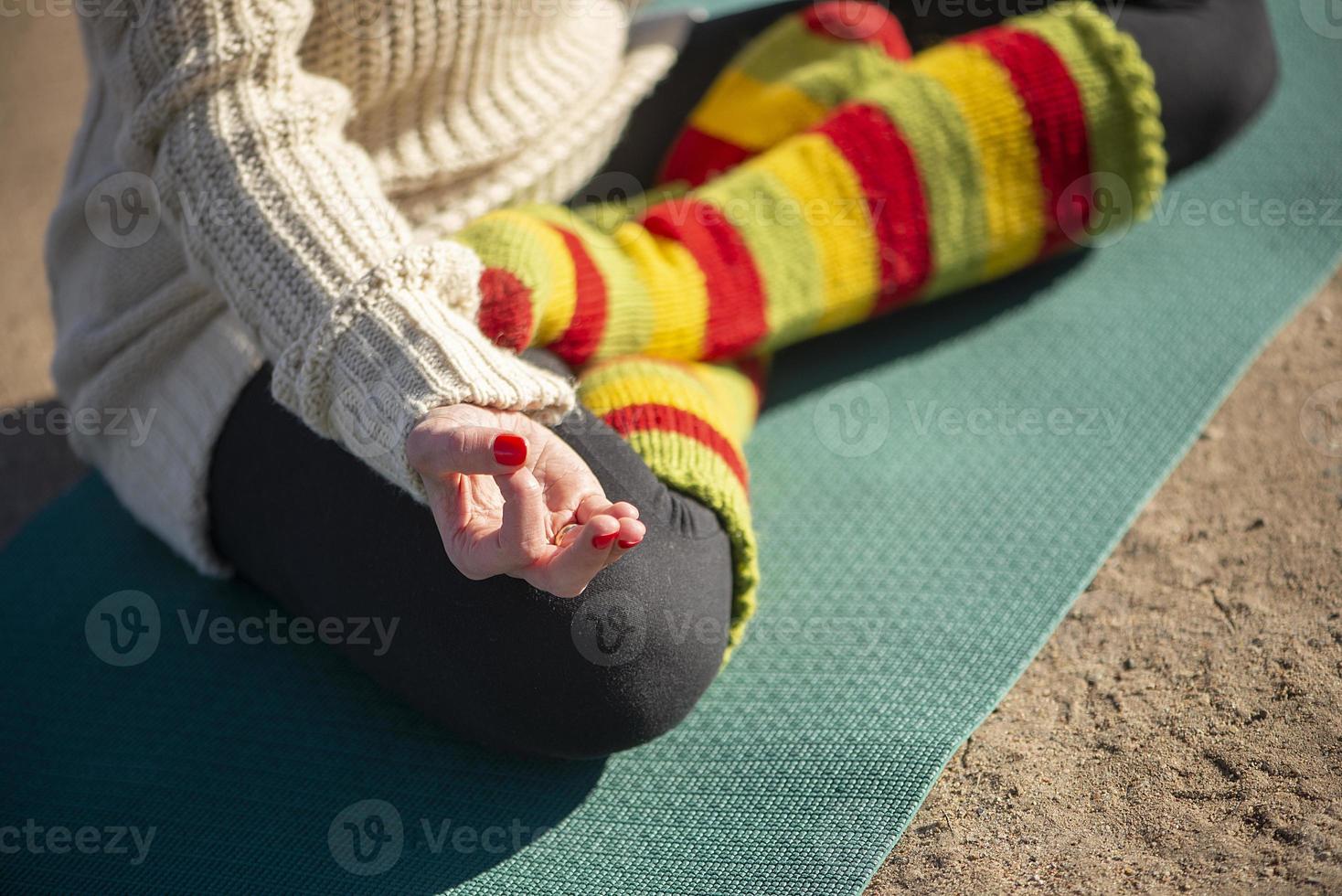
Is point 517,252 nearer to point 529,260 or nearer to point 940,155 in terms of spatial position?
point 529,260

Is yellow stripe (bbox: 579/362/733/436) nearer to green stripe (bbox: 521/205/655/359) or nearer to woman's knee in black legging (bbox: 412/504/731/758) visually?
green stripe (bbox: 521/205/655/359)

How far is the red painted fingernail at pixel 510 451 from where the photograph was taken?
65cm

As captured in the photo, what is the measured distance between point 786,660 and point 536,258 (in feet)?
1.27

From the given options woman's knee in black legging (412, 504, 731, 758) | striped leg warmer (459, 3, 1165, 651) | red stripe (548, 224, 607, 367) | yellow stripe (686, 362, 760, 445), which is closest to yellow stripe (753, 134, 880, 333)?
striped leg warmer (459, 3, 1165, 651)

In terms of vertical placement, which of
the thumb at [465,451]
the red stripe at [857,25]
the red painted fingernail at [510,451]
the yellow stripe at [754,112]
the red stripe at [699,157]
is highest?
the red painted fingernail at [510,451]

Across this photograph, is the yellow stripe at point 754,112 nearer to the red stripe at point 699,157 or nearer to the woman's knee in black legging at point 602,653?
the red stripe at point 699,157

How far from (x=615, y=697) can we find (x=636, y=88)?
0.63 m

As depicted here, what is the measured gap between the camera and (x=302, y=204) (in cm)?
84

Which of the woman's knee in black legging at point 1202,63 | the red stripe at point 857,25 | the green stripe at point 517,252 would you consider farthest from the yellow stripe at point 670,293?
the woman's knee in black legging at point 1202,63

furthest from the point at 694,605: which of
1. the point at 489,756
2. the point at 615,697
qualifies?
Answer: the point at 489,756

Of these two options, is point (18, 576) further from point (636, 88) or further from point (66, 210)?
point (636, 88)

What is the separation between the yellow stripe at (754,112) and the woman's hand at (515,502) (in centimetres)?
54

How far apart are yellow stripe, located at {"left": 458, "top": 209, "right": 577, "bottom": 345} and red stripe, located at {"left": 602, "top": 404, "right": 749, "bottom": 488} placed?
9cm

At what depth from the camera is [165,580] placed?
1.10 metres
